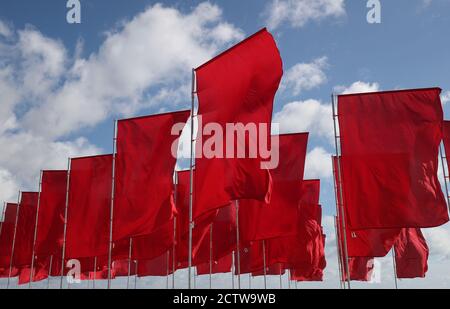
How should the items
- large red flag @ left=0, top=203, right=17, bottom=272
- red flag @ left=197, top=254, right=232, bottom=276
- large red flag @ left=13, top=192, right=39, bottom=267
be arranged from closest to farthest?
large red flag @ left=13, top=192, right=39, bottom=267
red flag @ left=197, top=254, right=232, bottom=276
large red flag @ left=0, top=203, right=17, bottom=272

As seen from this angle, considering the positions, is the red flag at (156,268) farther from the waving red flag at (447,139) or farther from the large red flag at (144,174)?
the waving red flag at (447,139)

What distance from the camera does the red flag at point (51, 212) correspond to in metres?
34.7

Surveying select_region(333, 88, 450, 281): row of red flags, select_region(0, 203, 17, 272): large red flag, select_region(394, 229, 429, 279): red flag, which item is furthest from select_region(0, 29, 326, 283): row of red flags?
select_region(394, 229, 429, 279): red flag

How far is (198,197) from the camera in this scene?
1888cm

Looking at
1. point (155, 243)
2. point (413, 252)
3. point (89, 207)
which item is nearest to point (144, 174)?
point (89, 207)

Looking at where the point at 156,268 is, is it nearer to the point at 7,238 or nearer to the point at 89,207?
the point at 7,238

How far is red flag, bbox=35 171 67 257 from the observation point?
3472 centimetres

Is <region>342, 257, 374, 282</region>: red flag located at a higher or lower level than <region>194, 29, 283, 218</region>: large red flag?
lower

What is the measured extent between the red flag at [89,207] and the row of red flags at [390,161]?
14490 mm

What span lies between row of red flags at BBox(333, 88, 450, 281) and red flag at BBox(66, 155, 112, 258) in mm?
14490

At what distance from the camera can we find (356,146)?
66.8 feet

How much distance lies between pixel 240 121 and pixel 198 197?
3264 mm

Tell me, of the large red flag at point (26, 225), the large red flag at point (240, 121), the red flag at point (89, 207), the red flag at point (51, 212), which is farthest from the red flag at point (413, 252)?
the large red flag at point (26, 225)

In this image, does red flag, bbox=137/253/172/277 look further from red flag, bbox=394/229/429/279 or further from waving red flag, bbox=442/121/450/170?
waving red flag, bbox=442/121/450/170
